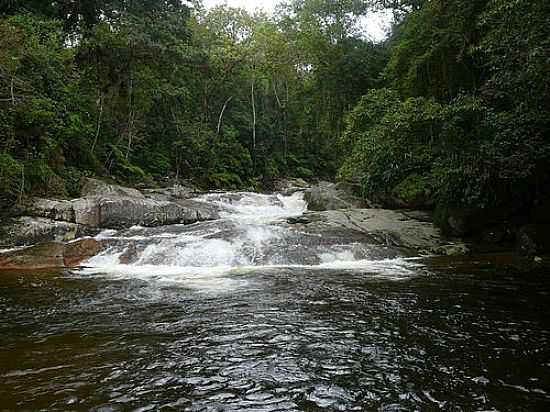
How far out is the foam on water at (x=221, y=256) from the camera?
9.20 m

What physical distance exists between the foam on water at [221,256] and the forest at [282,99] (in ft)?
9.73

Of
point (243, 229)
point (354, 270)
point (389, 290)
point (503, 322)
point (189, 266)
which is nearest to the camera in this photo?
point (503, 322)

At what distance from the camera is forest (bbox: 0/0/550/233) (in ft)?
32.9

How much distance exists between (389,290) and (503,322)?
2064 mm

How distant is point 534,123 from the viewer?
31.4 ft

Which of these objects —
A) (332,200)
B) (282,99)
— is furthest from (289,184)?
(332,200)

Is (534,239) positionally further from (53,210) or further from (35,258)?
(53,210)

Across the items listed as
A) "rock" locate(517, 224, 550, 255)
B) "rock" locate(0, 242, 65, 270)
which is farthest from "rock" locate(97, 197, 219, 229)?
"rock" locate(517, 224, 550, 255)

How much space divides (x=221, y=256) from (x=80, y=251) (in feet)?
12.4

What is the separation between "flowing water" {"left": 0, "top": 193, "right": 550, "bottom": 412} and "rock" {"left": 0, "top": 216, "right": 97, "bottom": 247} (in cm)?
331

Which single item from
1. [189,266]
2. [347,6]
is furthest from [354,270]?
[347,6]

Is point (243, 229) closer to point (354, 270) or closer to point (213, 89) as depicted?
point (354, 270)

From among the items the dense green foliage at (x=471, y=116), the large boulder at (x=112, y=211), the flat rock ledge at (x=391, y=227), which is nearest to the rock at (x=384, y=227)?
the flat rock ledge at (x=391, y=227)

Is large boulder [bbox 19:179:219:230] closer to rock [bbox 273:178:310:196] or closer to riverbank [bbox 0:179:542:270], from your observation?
riverbank [bbox 0:179:542:270]
